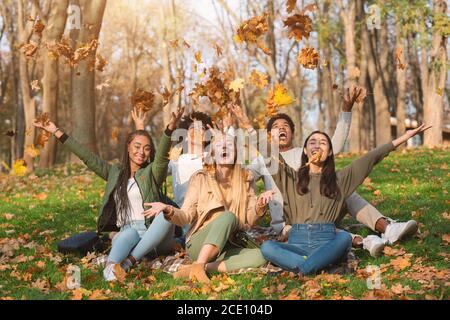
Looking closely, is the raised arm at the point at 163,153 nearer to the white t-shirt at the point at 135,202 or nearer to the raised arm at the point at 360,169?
the white t-shirt at the point at 135,202

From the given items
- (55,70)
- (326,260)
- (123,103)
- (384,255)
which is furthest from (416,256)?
(123,103)

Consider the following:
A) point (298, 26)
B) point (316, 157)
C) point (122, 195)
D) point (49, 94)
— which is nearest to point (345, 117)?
point (316, 157)

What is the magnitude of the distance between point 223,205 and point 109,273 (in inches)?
49.1

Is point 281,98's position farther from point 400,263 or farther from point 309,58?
point 400,263

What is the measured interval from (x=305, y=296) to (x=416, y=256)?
1.84 metres

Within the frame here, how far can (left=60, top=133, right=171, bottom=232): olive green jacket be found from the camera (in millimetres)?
6281

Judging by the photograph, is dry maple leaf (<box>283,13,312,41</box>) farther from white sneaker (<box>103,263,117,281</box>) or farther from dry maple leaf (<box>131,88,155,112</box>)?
white sneaker (<box>103,263,117,281</box>)

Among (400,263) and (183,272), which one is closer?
(183,272)

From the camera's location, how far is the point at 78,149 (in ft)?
21.6

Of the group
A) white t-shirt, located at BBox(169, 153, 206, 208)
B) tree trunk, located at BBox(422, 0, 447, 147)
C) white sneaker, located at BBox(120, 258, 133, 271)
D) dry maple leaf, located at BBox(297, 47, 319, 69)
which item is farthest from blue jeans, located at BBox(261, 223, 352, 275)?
tree trunk, located at BBox(422, 0, 447, 147)

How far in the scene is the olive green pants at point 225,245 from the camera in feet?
18.9

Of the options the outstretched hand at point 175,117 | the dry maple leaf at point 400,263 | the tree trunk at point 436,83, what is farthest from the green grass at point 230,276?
the tree trunk at point 436,83

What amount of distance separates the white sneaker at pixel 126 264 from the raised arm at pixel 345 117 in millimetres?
2471

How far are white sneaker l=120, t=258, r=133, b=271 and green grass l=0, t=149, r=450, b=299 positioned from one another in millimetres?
105
